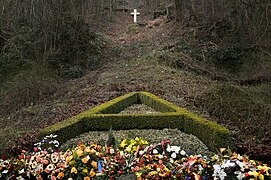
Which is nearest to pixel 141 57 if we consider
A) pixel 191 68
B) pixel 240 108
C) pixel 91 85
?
pixel 191 68

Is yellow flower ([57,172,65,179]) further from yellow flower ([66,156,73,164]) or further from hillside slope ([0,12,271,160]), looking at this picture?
hillside slope ([0,12,271,160])

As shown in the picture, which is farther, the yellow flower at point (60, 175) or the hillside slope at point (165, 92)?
the hillside slope at point (165, 92)

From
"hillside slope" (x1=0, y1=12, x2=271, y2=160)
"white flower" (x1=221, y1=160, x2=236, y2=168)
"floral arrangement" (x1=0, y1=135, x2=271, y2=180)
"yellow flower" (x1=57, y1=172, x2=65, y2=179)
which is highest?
"white flower" (x1=221, y1=160, x2=236, y2=168)

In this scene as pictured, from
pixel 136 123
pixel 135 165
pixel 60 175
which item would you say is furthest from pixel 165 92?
pixel 60 175

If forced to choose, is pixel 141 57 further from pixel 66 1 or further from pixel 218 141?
pixel 218 141

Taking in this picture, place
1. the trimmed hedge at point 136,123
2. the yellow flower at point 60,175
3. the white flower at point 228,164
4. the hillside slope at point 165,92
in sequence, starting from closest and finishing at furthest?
1. the white flower at point 228,164
2. the yellow flower at point 60,175
3. the trimmed hedge at point 136,123
4. the hillside slope at point 165,92

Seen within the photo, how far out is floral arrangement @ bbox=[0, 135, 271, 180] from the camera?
8.40 feet

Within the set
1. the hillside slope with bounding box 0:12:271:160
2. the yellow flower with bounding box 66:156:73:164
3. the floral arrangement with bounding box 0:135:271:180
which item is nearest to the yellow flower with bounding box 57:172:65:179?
the floral arrangement with bounding box 0:135:271:180

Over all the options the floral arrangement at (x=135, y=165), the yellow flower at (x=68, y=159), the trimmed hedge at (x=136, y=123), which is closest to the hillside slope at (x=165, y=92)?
the trimmed hedge at (x=136, y=123)

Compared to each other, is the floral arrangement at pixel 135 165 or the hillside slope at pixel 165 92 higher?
the floral arrangement at pixel 135 165

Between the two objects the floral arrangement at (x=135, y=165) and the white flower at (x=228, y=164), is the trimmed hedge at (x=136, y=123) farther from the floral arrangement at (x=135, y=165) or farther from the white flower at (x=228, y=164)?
the white flower at (x=228, y=164)

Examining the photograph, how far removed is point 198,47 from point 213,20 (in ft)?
6.42

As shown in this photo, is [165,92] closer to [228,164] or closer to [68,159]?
[68,159]

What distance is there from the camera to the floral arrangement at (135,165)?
256 centimetres
